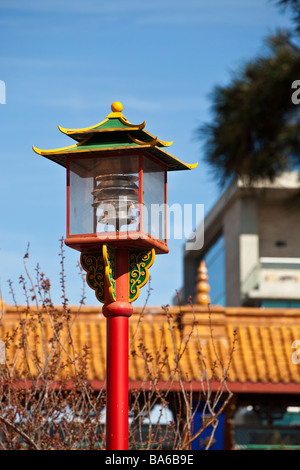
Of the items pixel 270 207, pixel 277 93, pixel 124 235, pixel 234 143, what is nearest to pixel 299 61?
pixel 277 93

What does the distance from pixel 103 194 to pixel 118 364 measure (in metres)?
1.06

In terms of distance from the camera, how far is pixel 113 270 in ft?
18.9

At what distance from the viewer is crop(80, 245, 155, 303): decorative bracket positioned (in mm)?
5750

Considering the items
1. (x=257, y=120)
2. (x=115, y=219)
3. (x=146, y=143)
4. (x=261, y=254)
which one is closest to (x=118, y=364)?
(x=115, y=219)

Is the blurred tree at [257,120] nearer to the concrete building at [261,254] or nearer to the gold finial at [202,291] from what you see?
the gold finial at [202,291]

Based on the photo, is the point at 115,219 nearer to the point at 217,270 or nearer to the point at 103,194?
the point at 103,194

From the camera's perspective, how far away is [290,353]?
12602 millimetres

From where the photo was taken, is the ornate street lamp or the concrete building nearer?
the ornate street lamp

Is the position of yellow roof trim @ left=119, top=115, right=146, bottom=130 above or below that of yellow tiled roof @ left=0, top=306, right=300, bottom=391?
above

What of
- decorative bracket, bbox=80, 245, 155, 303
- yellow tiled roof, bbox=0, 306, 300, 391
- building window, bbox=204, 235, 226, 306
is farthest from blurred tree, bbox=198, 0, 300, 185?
building window, bbox=204, 235, 226, 306

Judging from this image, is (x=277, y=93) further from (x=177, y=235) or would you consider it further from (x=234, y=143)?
(x=177, y=235)

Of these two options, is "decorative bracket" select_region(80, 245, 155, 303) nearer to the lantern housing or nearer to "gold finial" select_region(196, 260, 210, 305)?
the lantern housing

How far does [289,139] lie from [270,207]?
83.7 ft

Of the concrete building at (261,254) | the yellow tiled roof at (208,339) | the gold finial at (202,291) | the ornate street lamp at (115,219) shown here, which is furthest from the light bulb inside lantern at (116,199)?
the concrete building at (261,254)
